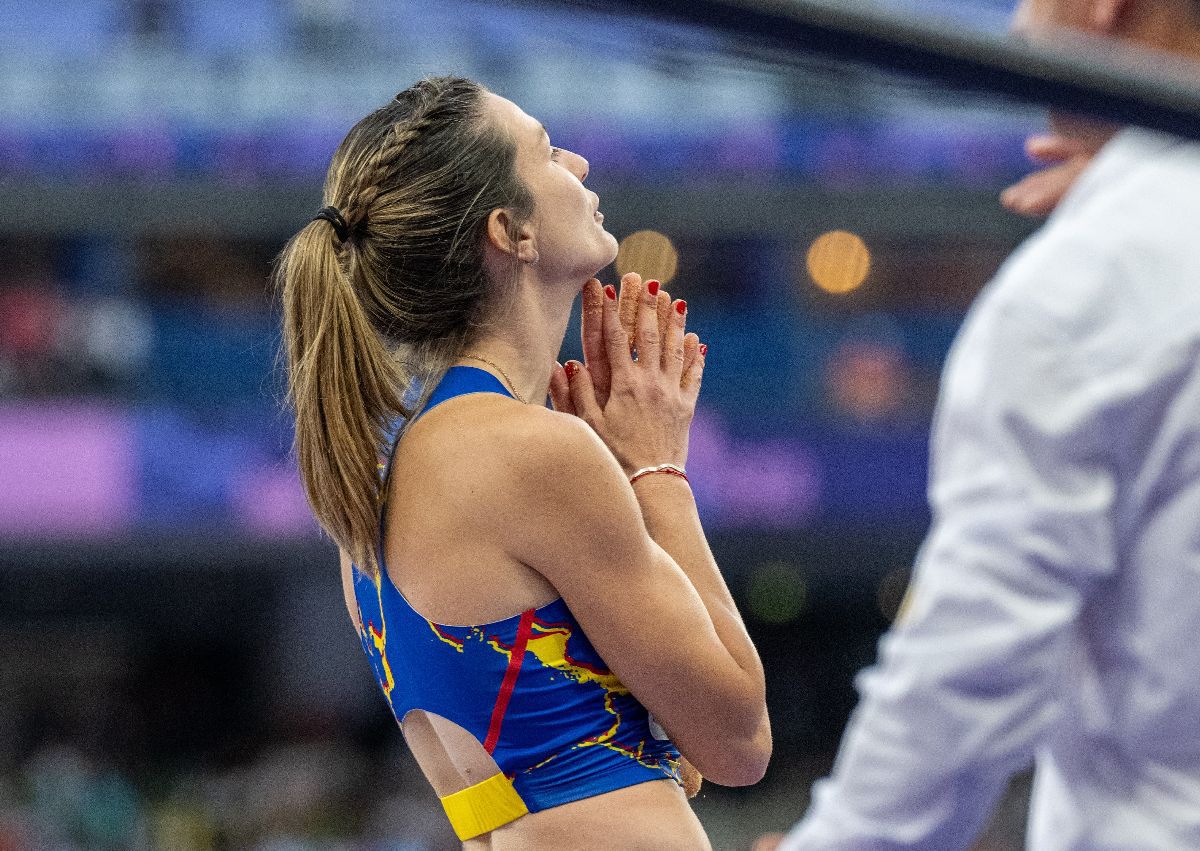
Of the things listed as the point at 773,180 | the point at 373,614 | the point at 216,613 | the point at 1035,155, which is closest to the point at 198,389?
the point at 216,613

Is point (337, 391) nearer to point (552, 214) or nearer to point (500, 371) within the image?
point (500, 371)

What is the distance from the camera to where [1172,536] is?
900 mm

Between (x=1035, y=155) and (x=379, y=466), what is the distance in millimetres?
737

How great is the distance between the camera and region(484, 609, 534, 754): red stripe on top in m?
1.47

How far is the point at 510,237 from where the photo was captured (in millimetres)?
1560

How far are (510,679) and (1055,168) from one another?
28.4 inches

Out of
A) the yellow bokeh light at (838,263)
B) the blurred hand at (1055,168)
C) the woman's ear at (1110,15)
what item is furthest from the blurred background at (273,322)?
the woman's ear at (1110,15)

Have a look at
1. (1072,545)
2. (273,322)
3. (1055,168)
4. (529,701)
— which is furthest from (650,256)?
(1072,545)

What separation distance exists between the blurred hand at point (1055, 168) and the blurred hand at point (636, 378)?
60 centimetres

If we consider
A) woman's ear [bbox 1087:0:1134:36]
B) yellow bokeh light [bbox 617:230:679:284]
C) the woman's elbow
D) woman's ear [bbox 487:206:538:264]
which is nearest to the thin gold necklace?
woman's ear [bbox 487:206:538:264]

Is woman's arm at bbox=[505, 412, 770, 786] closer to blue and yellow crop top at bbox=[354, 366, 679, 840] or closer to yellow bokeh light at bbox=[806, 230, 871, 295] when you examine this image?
blue and yellow crop top at bbox=[354, 366, 679, 840]

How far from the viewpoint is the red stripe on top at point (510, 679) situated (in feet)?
4.82

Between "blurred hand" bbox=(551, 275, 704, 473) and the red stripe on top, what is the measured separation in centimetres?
19

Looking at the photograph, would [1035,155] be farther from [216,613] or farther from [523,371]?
[216,613]
